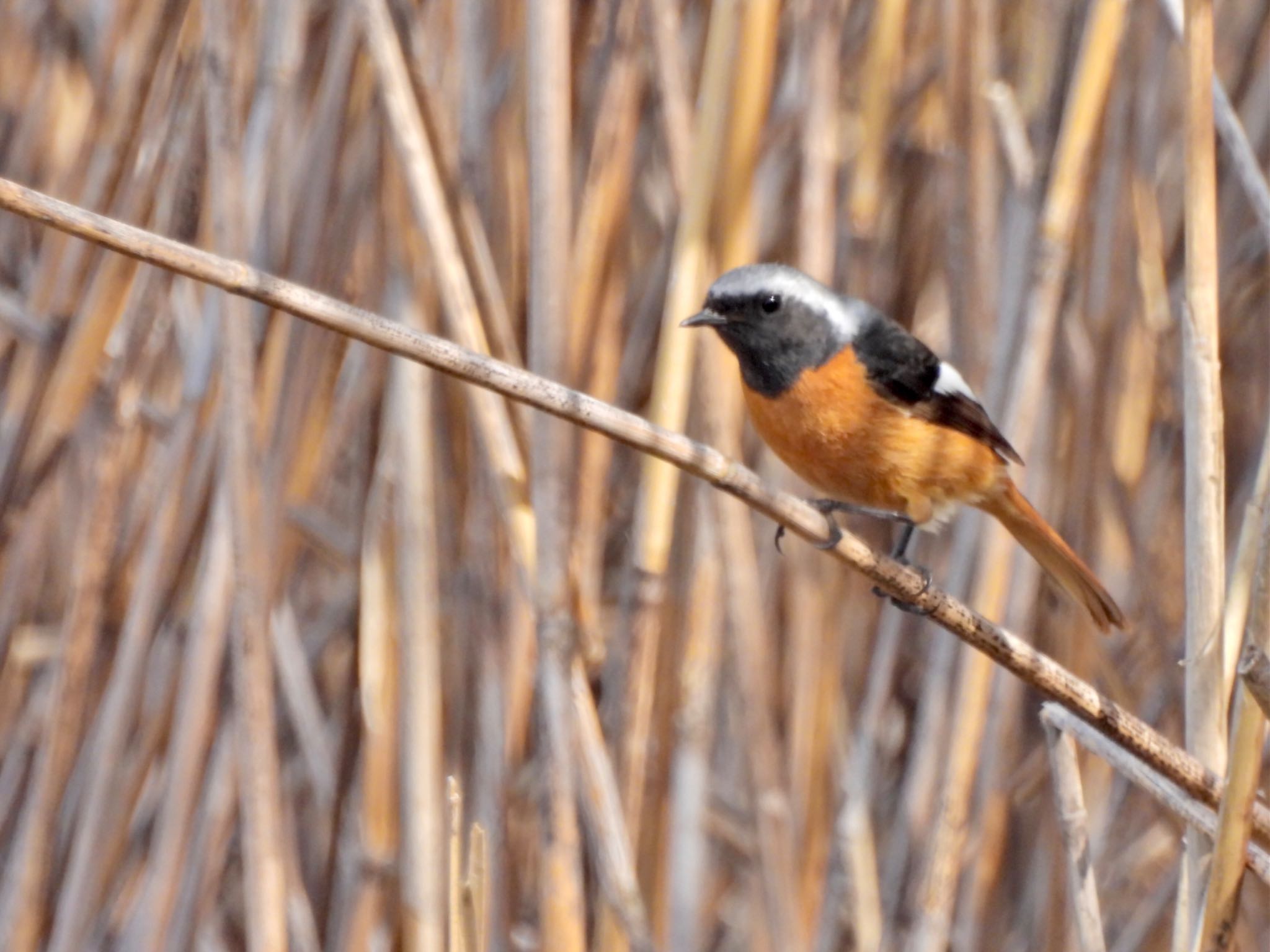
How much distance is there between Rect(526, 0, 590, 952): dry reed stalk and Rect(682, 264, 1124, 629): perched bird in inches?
15.7

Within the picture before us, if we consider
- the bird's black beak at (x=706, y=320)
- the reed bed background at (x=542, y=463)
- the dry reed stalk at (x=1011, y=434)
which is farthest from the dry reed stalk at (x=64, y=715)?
the dry reed stalk at (x=1011, y=434)

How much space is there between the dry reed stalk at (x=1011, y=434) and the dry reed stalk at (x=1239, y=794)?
729mm

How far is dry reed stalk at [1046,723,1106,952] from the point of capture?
136 centimetres

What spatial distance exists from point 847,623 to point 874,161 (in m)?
0.96

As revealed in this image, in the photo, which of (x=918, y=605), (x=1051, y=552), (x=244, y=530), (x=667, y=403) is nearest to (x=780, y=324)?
(x=667, y=403)

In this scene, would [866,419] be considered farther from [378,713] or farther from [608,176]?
[378,713]

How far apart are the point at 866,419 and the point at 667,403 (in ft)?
1.52

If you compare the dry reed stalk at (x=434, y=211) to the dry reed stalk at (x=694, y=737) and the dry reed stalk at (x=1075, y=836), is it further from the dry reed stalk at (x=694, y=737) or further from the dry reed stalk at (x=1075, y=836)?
the dry reed stalk at (x=1075, y=836)

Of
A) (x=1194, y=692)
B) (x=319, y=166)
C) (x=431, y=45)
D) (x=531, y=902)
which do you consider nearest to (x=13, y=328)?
(x=319, y=166)

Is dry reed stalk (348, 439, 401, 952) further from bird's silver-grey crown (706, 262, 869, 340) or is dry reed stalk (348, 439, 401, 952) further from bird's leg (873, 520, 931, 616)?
bird's leg (873, 520, 931, 616)

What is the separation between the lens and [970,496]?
1.98 meters

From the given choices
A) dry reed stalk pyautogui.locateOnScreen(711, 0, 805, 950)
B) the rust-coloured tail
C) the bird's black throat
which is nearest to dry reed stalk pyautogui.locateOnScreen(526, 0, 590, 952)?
dry reed stalk pyautogui.locateOnScreen(711, 0, 805, 950)

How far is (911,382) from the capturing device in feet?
6.68

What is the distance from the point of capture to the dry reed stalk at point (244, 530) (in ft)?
4.98
